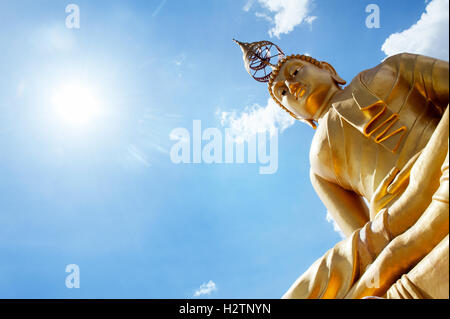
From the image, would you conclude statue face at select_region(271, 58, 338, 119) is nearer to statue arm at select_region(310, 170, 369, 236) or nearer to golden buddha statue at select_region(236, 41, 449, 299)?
golden buddha statue at select_region(236, 41, 449, 299)

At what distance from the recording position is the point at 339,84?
218 inches

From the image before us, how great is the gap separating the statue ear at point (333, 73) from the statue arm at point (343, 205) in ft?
3.96

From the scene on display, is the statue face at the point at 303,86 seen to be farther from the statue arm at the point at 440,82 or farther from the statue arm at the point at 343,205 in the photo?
the statue arm at the point at 440,82

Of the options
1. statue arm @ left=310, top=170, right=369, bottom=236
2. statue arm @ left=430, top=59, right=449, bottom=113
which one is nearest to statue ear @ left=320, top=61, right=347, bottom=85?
statue arm @ left=310, top=170, right=369, bottom=236

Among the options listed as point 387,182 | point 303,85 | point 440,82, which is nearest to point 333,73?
point 303,85

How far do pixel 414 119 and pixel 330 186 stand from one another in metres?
1.22

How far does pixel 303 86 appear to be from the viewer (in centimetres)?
535

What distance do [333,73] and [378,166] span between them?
1787mm

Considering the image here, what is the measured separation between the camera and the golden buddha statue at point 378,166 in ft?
8.98

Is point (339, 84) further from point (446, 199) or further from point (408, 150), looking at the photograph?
point (446, 199)

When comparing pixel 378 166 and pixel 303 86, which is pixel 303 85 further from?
pixel 378 166

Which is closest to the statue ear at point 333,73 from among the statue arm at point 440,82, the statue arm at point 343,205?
the statue arm at point 343,205
